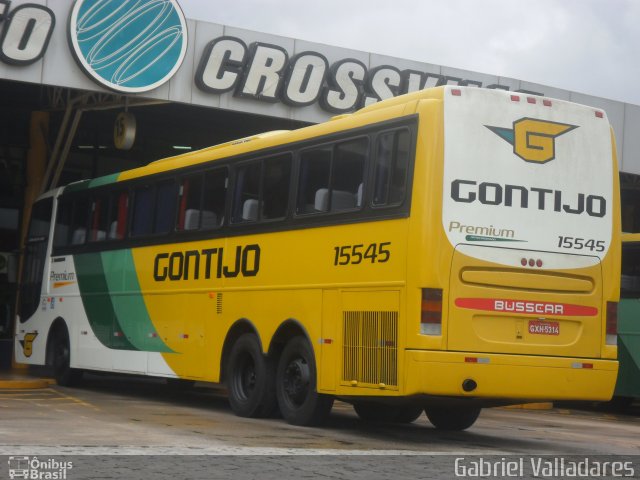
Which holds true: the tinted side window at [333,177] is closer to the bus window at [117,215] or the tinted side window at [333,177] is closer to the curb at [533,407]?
the bus window at [117,215]

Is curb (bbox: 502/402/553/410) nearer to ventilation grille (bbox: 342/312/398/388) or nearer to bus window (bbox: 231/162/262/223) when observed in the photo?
bus window (bbox: 231/162/262/223)

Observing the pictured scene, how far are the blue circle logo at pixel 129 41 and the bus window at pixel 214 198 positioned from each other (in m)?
5.73

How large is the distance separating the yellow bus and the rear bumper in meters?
0.01

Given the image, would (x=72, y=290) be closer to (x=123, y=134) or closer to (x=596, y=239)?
(x=123, y=134)

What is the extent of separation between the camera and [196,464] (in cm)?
940

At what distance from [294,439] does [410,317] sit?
1.64m

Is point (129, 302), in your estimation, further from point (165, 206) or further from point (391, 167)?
point (391, 167)

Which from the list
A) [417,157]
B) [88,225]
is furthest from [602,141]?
[88,225]

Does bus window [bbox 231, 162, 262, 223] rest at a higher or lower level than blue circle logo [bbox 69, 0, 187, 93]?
lower

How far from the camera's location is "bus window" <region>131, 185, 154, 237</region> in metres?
17.7

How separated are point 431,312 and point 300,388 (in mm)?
2490

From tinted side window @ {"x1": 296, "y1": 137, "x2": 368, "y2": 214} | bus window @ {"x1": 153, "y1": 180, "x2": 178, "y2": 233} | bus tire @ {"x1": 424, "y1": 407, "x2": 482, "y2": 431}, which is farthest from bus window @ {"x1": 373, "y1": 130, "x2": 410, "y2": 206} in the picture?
bus window @ {"x1": 153, "y1": 180, "x2": 178, "y2": 233}

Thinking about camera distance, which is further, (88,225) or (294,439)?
(88,225)

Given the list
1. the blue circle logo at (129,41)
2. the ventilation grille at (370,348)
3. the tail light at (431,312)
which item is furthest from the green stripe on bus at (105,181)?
the tail light at (431,312)
